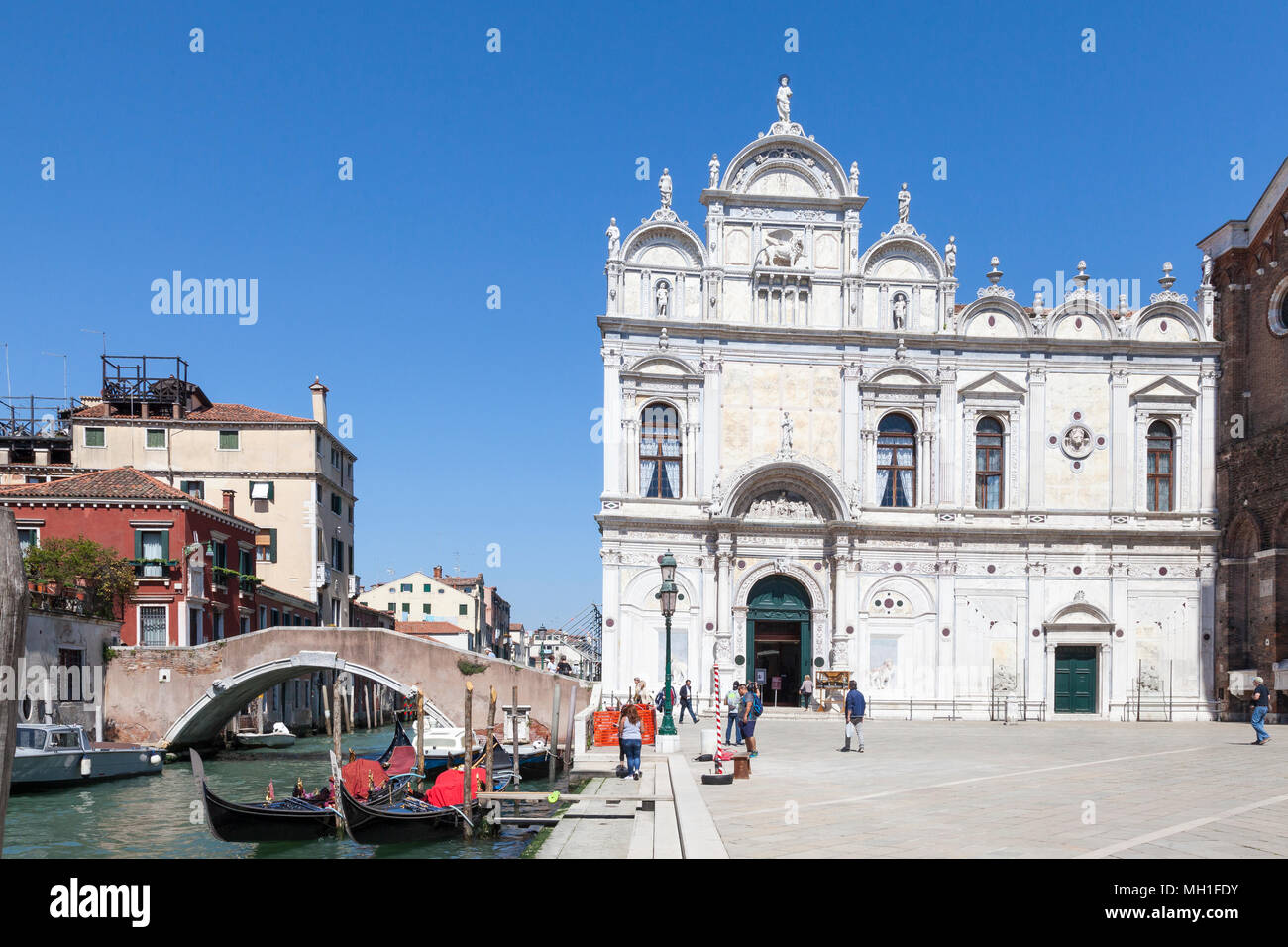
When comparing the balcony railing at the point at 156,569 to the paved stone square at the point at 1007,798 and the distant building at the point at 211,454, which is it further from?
the paved stone square at the point at 1007,798

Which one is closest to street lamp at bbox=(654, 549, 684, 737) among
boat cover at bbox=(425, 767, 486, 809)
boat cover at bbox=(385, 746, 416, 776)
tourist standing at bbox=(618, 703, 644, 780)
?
tourist standing at bbox=(618, 703, 644, 780)

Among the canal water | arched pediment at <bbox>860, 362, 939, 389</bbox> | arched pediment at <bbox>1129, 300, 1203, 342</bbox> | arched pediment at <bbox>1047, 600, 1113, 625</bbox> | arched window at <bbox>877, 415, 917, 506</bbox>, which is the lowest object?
the canal water

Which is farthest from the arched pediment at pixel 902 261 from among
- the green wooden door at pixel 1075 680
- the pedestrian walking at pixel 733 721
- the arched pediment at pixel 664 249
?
the pedestrian walking at pixel 733 721

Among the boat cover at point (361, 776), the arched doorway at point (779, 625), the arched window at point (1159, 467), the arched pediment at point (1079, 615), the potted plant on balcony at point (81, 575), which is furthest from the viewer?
the arched window at point (1159, 467)

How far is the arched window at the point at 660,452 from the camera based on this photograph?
32062 millimetres

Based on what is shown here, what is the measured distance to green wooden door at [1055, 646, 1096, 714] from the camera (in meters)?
32.4

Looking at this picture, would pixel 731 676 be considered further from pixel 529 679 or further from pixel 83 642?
pixel 83 642

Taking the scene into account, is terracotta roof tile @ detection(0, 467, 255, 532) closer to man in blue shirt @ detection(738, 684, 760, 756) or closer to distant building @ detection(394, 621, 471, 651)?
man in blue shirt @ detection(738, 684, 760, 756)

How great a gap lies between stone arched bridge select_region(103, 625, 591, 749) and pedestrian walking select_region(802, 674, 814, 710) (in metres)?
6.56

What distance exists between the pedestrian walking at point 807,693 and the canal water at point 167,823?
8.30m

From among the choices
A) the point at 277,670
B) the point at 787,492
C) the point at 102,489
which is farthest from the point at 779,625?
the point at 102,489

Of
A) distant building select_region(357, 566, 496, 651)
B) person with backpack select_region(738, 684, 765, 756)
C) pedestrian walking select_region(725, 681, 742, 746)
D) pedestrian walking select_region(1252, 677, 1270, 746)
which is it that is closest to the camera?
person with backpack select_region(738, 684, 765, 756)
